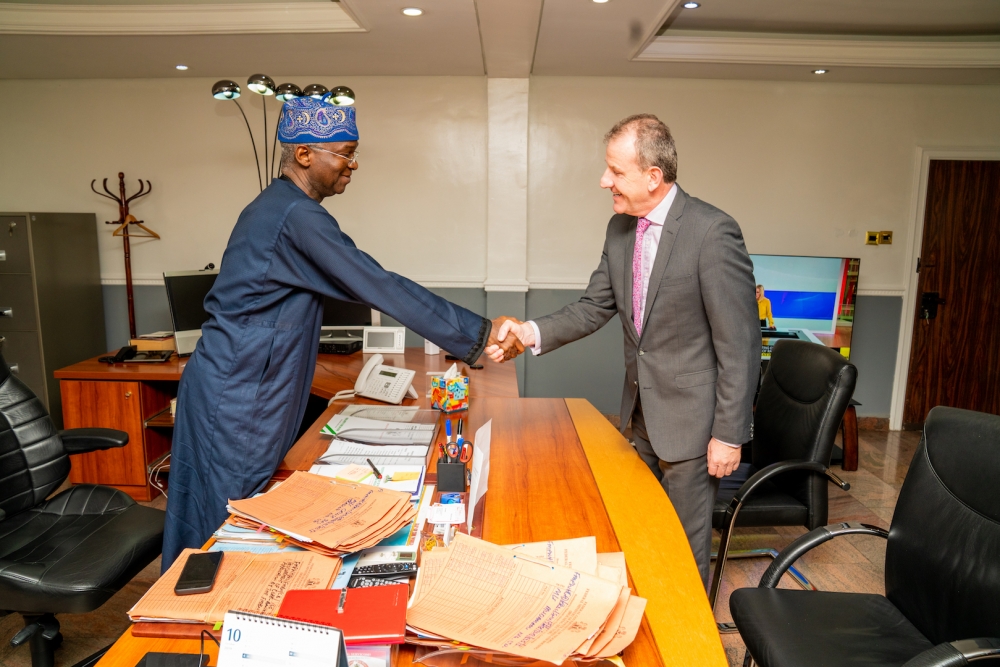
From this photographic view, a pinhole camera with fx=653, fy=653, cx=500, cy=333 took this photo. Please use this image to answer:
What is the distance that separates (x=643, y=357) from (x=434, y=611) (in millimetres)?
1139

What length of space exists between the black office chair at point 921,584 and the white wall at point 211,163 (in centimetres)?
328

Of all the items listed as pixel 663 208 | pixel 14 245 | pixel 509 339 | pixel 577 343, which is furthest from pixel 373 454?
pixel 14 245

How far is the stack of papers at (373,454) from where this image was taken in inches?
66.9

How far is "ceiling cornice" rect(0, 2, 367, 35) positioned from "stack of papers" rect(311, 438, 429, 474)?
2.47 m

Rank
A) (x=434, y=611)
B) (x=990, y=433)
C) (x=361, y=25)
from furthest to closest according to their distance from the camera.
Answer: (x=361, y=25), (x=990, y=433), (x=434, y=611)

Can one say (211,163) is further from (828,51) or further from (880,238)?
(880,238)

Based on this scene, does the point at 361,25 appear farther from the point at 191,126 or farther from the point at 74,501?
the point at 74,501

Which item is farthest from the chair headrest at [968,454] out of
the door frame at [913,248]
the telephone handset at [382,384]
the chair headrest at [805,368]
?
the door frame at [913,248]

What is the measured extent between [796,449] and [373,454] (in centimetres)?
145

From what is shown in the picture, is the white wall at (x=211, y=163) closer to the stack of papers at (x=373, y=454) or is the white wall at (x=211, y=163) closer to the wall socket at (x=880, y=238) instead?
the wall socket at (x=880, y=238)

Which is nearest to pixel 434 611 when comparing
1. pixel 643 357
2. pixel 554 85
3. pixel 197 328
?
pixel 643 357

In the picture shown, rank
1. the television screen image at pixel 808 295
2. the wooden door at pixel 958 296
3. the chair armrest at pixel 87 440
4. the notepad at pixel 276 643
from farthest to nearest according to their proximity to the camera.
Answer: the wooden door at pixel 958 296 → the television screen image at pixel 808 295 → the chair armrest at pixel 87 440 → the notepad at pixel 276 643

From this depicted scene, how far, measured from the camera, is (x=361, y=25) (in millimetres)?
3367

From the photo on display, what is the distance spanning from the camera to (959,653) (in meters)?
1.23
